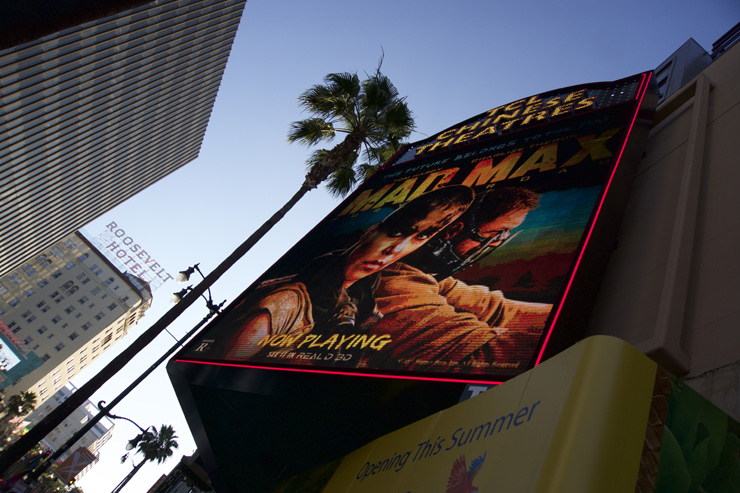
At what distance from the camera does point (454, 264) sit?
696 centimetres

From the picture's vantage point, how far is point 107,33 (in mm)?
38344

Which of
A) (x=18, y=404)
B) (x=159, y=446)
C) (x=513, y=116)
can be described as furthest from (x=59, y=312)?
(x=513, y=116)

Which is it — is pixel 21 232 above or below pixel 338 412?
above

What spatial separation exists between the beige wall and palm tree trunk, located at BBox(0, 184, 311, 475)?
9175 mm

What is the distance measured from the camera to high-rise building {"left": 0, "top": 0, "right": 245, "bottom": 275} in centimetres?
3722

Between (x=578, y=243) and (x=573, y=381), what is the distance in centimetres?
344

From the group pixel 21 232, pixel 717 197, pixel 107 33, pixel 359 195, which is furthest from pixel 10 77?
pixel 717 197

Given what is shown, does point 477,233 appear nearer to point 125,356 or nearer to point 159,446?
point 125,356

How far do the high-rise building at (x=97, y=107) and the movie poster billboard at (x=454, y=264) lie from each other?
3079 centimetres

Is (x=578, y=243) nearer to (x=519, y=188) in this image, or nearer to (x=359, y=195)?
(x=519, y=188)

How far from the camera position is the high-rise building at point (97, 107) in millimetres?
37219

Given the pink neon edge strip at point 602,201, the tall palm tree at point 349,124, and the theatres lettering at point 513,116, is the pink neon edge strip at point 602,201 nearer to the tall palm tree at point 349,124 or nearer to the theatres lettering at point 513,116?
the theatres lettering at point 513,116

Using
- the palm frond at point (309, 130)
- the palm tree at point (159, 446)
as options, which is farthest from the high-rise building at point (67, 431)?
the palm frond at point (309, 130)

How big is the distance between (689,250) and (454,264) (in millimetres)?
3000
